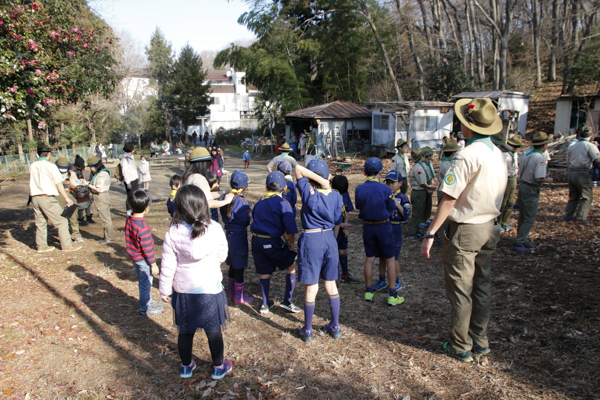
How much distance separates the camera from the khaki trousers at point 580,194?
716cm


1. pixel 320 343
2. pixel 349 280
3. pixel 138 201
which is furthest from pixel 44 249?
pixel 320 343

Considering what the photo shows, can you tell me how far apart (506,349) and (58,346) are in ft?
15.3

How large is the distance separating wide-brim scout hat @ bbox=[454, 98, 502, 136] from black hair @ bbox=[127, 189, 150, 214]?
3.47 m

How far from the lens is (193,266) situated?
3057 millimetres

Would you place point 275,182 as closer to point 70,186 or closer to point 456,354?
point 456,354

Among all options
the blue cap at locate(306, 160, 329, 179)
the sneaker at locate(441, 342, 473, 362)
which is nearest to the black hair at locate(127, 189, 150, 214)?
the blue cap at locate(306, 160, 329, 179)

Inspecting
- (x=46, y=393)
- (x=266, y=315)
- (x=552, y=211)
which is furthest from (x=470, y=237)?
(x=552, y=211)

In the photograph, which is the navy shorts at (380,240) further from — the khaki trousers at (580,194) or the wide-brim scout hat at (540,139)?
the khaki trousers at (580,194)

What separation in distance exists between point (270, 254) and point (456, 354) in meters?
2.20

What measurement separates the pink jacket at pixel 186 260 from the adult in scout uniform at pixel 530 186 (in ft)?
18.4

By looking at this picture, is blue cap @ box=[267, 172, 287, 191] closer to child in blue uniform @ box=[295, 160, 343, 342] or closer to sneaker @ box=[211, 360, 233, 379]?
child in blue uniform @ box=[295, 160, 343, 342]

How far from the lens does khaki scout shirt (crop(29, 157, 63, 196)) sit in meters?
6.54

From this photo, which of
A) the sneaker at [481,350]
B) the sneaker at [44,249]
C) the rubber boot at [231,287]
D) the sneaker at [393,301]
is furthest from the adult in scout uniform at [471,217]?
the sneaker at [44,249]

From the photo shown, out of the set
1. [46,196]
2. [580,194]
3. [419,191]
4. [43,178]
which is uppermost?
[43,178]
